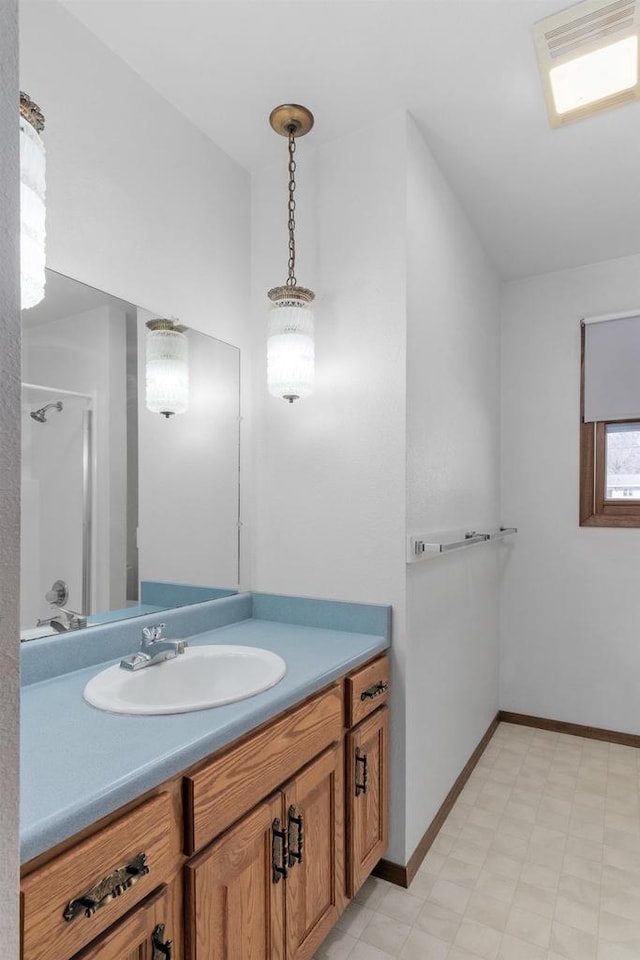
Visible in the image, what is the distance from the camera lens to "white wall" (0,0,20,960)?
54 centimetres

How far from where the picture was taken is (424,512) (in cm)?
194

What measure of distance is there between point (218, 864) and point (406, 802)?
0.91 m

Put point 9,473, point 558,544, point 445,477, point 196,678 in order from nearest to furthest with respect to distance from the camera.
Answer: point 9,473
point 196,678
point 445,477
point 558,544

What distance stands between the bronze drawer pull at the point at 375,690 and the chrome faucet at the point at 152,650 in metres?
0.53

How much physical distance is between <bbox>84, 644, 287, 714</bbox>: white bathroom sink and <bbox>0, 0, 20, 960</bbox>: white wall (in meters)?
0.62

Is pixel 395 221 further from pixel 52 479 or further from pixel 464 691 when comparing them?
pixel 464 691

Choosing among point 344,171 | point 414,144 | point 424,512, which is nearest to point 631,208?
point 414,144

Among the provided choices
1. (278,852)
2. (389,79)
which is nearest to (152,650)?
(278,852)

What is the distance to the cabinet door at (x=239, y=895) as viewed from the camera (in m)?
1.00

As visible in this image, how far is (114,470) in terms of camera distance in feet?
5.23

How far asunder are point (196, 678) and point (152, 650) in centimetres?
16

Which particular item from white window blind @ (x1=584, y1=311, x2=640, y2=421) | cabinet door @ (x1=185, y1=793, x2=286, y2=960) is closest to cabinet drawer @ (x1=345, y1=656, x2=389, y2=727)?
cabinet door @ (x1=185, y1=793, x2=286, y2=960)

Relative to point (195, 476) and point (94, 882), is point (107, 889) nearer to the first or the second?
point (94, 882)

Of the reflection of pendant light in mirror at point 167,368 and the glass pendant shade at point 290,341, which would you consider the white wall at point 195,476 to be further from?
the glass pendant shade at point 290,341
